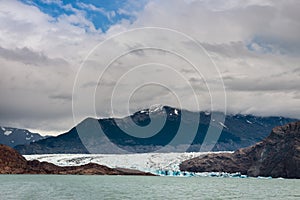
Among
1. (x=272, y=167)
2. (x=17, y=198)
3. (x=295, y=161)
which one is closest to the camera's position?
(x=17, y=198)

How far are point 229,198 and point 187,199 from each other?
7.13 m

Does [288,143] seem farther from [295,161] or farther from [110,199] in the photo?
[110,199]

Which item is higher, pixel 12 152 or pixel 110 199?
pixel 12 152

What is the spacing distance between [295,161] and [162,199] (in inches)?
4806

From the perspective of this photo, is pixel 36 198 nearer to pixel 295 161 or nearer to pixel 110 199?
pixel 110 199

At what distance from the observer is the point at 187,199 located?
6844 cm

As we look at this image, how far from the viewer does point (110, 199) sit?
2618 inches

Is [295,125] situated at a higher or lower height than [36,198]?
higher

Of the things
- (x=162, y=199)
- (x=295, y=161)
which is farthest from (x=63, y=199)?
(x=295, y=161)

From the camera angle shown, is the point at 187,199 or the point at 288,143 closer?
the point at 187,199

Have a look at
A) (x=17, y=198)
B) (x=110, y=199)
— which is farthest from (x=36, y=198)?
(x=110, y=199)

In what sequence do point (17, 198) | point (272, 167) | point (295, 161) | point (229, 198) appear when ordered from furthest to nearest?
point (272, 167)
point (295, 161)
point (229, 198)
point (17, 198)

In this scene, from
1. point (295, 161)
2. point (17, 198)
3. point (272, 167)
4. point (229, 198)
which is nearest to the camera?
point (17, 198)

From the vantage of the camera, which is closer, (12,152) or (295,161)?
(295,161)
